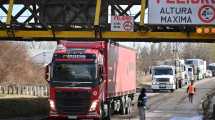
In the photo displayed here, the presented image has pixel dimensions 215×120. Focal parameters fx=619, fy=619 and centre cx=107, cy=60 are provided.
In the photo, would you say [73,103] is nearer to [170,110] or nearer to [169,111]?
[169,111]

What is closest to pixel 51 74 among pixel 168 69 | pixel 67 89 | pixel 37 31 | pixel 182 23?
pixel 67 89

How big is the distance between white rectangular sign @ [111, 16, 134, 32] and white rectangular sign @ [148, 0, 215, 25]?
0.91 m

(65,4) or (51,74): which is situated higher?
(65,4)

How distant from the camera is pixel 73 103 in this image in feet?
85.8

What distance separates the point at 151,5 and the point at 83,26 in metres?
3.98

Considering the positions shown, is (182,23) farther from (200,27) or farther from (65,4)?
(65,4)

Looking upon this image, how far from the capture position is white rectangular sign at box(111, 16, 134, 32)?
29234 mm

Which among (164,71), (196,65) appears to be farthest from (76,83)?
(196,65)

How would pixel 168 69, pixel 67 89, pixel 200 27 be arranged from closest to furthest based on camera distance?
1. pixel 67 89
2. pixel 200 27
3. pixel 168 69

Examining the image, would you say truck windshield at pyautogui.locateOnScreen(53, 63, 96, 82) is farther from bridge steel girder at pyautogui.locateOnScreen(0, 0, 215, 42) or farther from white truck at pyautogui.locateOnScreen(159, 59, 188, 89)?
white truck at pyautogui.locateOnScreen(159, 59, 188, 89)

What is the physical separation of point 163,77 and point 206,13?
124 feet

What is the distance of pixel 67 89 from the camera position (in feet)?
85.0

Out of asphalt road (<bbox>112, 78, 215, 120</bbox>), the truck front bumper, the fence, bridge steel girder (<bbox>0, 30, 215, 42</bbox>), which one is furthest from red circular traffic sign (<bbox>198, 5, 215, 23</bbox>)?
the fence

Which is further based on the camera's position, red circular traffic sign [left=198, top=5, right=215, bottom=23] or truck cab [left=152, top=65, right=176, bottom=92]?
truck cab [left=152, top=65, right=176, bottom=92]
